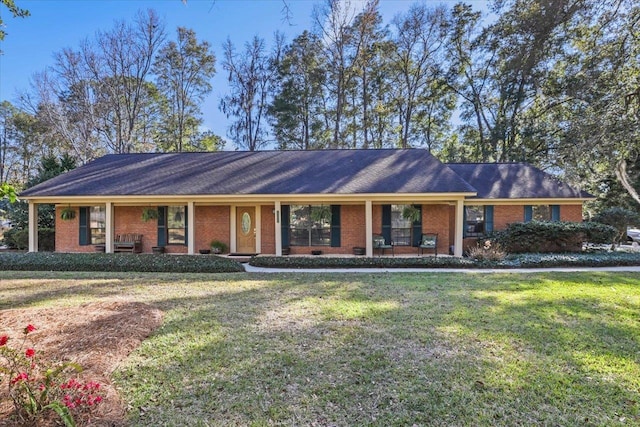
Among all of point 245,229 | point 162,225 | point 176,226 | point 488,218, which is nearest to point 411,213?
point 488,218

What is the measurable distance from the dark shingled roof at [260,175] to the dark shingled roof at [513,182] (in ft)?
8.81

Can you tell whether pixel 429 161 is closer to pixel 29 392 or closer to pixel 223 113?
pixel 29 392

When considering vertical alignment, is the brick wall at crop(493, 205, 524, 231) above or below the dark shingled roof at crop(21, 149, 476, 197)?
below

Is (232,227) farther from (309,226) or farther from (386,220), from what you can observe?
(386,220)

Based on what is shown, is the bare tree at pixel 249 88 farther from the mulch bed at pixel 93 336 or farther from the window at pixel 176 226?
the mulch bed at pixel 93 336

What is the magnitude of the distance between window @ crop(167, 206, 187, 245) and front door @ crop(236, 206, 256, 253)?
7.38ft

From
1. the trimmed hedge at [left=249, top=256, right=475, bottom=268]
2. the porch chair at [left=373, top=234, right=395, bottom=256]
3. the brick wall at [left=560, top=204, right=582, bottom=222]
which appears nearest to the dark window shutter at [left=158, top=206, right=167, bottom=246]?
the trimmed hedge at [left=249, top=256, right=475, bottom=268]

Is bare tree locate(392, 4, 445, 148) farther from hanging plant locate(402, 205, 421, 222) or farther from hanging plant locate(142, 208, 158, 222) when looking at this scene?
hanging plant locate(142, 208, 158, 222)

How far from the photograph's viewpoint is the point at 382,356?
388 centimetres

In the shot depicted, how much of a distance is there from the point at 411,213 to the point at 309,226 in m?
4.19

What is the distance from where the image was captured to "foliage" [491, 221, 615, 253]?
12.6 metres

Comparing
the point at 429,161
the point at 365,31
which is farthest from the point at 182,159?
the point at 365,31

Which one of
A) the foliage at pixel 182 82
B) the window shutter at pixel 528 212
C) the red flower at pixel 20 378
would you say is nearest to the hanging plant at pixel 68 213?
the red flower at pixel 20 378

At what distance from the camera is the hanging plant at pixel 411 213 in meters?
12.9
